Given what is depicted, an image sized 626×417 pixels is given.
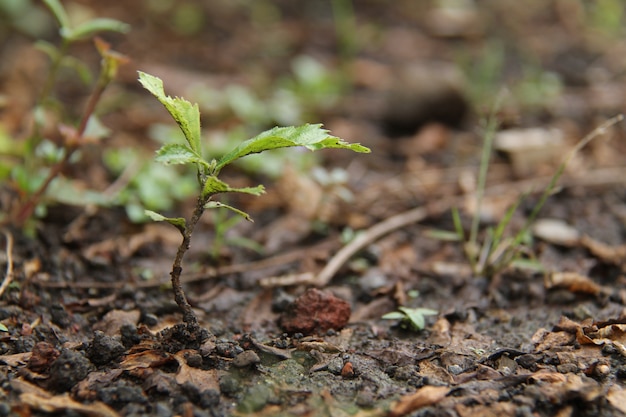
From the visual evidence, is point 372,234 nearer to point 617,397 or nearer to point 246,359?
point 246,359

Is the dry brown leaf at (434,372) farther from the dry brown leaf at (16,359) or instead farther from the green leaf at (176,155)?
the dry brown leaf at (16,359)

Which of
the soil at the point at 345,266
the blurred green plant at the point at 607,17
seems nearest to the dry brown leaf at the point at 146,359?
the soil at the point at 345,266

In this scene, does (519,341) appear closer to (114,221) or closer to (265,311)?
(265,311)

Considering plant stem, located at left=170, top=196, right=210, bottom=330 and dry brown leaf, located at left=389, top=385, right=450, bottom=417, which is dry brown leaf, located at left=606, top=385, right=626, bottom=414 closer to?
dry brown leaf, located at left=389, top=385, right=450, bottom=417

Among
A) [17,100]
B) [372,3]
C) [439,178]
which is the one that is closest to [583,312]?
[439,178]

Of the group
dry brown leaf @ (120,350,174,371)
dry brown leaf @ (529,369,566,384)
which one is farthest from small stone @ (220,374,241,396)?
dry brown leaf @ (529,369,566,384)

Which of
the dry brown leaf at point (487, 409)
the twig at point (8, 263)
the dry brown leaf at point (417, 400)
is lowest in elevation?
the dry brown leaf at point (487, 409)

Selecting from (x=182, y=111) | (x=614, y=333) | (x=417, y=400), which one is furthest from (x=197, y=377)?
(x=614, y=333)

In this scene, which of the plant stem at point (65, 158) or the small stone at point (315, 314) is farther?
the plant stem at point (65, 158)
